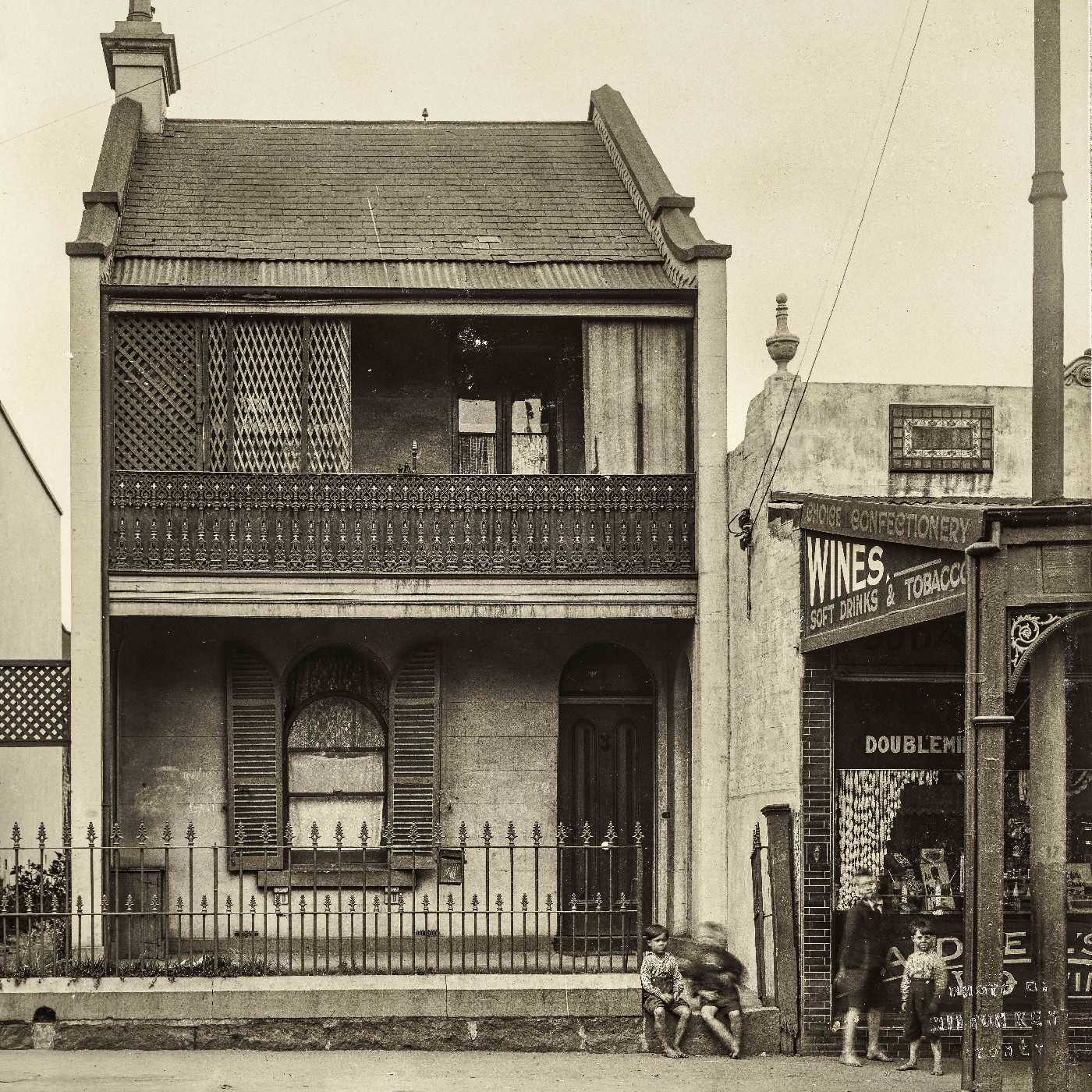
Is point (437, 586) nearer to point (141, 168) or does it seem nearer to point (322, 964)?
point (322, 964)

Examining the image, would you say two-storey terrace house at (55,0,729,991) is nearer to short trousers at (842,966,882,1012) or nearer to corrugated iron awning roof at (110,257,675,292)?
corrugated iron awning roof at (110,257,675,292)

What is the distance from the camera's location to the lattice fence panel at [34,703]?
564 inches

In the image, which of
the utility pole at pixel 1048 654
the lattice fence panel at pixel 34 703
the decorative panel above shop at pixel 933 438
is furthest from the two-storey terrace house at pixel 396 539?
the utility pole at pixel 1048 654

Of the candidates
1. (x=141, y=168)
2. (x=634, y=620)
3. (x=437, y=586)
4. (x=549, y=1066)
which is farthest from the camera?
(x=141, y=168)

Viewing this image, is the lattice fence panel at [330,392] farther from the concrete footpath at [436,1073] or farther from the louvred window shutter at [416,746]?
the concrete footpath at [436,1073]

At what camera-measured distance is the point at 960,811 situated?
11555mm

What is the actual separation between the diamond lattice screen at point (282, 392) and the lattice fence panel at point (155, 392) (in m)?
0.25

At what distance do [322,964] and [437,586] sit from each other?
3502 millimetres

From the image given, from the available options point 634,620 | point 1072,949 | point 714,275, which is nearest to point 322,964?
point 634,620

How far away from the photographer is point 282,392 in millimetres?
14711

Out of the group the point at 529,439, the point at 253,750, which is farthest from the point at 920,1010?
the point at 529,439

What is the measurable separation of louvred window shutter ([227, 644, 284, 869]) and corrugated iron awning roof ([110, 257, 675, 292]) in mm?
3598

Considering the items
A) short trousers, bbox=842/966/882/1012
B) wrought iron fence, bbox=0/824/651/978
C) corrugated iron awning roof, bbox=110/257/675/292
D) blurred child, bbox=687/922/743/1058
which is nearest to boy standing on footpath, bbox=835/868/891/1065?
short trousers, bbox=842/966/882/1012

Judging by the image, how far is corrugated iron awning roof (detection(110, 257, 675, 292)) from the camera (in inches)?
575
